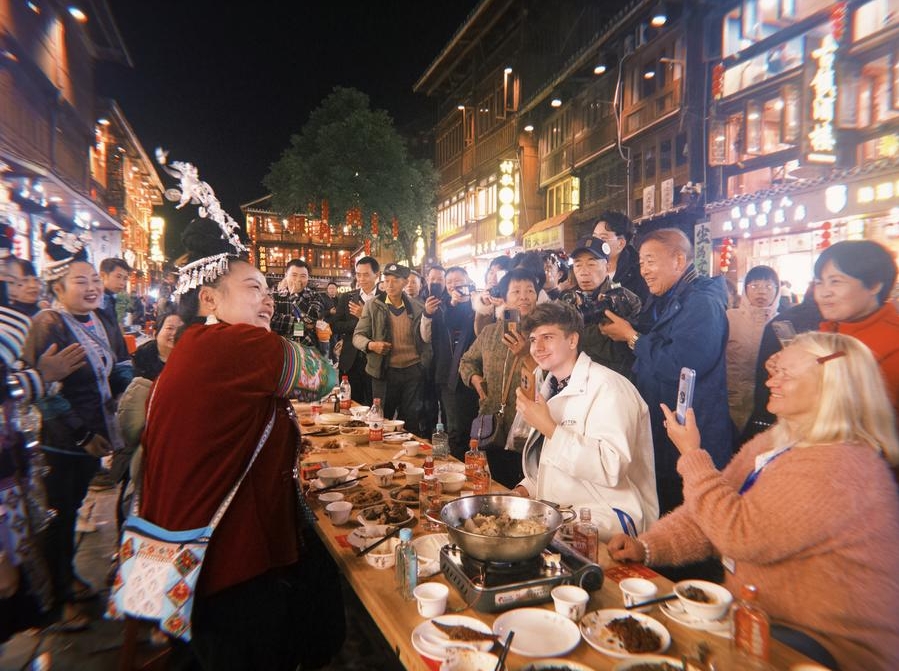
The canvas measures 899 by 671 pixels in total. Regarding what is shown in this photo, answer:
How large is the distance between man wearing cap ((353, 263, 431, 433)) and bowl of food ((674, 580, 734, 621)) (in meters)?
5.24

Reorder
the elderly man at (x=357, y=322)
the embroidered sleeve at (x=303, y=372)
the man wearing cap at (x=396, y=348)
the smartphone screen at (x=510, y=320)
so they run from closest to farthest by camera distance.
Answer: the embroidered sleeve at (x=303, y=372), the smartphone screen at (x=510, y=320), the man wearing cap at (x=396, y=348), the elderly man at (x=357, y=322)

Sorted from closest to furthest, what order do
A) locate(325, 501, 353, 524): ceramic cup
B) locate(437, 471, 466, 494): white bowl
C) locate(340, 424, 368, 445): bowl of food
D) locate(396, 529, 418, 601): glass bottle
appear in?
locate(396, 529, 418, 601): glass bottle < locate(325, 501, 353, 524): ceramic cup < locate(437, 471, 466, 494): white bowl < locate(340, 424, 368, 445): bowl of food

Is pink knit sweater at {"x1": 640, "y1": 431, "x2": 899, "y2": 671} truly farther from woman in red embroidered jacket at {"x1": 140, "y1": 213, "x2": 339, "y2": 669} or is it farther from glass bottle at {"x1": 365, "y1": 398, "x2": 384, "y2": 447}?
glass bottle at {"x1": 365, "y1": 398, "x2": 384, "y2": 447}

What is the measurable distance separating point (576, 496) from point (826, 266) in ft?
7.77

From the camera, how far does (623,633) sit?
5.53 ft

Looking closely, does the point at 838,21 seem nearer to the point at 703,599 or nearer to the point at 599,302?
the point at 599,302

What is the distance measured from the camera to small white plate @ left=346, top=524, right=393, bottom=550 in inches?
95.4

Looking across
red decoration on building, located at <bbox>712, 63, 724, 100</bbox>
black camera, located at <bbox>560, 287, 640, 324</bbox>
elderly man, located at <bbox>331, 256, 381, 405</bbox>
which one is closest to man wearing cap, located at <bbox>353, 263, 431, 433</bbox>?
elderly man, located at <bbox>331, 256, 381, 405</bbox>

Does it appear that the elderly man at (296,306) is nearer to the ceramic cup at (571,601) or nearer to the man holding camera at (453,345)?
the man holding camera at (453,345)

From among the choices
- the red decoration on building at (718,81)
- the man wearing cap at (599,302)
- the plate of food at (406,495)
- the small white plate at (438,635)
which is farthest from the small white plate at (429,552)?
the red decoration on building at (718,81)

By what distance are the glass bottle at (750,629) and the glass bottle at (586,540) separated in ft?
2.01

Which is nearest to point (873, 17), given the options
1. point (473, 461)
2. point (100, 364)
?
point (473, 461)

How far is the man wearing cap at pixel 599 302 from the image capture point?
422cm

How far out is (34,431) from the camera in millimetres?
3164
